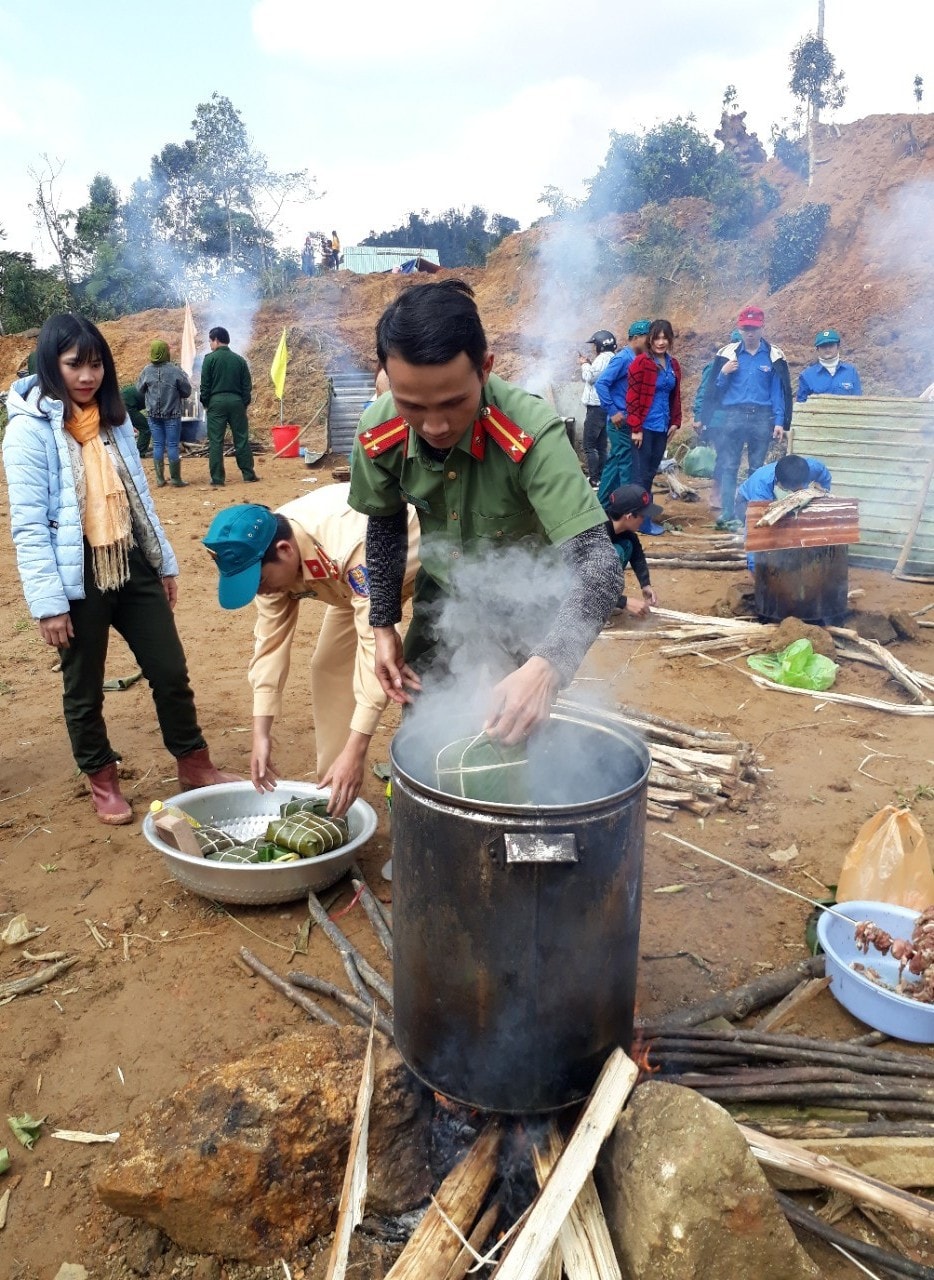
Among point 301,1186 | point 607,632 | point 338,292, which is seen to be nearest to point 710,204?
point 338,292

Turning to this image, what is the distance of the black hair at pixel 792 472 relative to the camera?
23.6 ft

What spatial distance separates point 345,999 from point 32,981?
123cm

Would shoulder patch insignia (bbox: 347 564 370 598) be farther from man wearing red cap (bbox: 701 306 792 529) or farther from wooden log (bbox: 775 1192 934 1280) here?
man wearing red cap (bbox: 701 306 792 529)

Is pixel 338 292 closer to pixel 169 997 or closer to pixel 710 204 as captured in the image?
pixel 710 204

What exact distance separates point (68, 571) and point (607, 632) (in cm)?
452

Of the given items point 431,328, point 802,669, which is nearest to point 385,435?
point 431,328

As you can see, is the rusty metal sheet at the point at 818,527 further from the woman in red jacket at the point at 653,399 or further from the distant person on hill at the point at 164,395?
the distant person on hill at the point at 164,395

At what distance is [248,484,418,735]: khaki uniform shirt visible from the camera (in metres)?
3.08

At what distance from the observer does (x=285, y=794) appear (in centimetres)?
411

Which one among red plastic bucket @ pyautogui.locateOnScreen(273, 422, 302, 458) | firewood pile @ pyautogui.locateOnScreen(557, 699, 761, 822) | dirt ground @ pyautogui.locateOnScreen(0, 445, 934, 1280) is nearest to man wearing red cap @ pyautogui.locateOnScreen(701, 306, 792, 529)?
dirt ground @ pyautogui.locateOnScreen(0, 445, 934, 1280)

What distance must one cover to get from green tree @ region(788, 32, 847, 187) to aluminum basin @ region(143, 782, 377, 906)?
34771 mm

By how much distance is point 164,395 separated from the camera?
12.9m

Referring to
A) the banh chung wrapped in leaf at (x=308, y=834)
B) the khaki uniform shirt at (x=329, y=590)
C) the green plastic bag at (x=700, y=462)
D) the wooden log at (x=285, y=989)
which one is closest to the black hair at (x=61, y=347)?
the khaki uniform shirt at (x=329, y=590)

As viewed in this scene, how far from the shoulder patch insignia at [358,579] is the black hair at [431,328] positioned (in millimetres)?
1186
